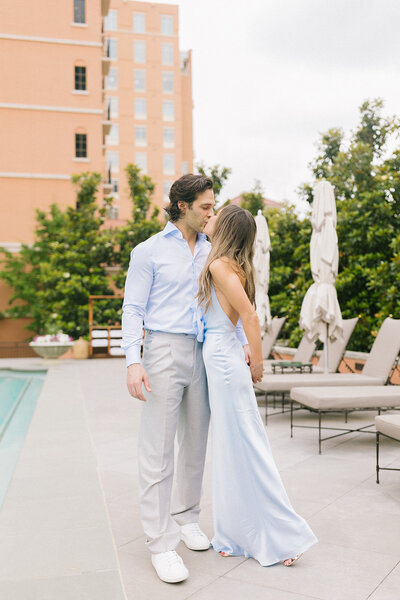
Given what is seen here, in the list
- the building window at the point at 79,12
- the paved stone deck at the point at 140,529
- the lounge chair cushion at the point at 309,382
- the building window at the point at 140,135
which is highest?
the building window at the point at 140,135

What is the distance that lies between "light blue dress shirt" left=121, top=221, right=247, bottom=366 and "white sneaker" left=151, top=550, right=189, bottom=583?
933 mm

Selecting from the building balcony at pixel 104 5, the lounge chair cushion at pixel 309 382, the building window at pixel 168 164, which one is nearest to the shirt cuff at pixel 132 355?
the lounge chair cushion at pixel 309 382

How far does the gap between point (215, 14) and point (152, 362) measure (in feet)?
32.8

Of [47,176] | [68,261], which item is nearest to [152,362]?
[68,261]

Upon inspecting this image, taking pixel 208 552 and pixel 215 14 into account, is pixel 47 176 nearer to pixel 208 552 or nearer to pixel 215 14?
pixel 215 14

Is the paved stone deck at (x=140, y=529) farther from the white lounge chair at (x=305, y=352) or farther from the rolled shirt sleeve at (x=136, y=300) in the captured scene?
the white lounge chair at (x=305, y=352)

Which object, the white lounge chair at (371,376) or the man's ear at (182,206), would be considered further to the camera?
the white lounge chair at (371,376)

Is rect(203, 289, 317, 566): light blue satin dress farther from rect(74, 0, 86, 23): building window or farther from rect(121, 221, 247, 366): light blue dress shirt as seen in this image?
rect(74, 0, 86, 23): building window

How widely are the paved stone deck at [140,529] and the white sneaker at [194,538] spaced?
5cm

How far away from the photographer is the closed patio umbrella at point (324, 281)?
768 cm

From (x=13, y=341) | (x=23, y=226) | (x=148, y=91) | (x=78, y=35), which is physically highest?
(x=148, y=91)

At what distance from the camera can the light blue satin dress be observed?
2.93 m

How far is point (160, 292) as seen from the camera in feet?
9.94

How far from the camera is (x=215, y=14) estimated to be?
36.9ft
